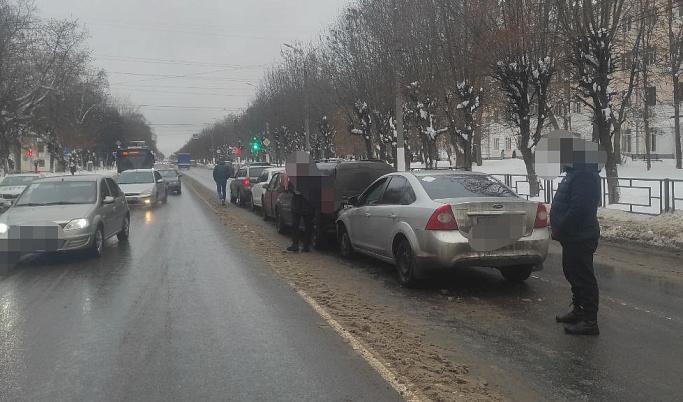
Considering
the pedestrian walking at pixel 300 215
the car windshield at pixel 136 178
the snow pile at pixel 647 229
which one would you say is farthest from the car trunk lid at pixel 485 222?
the car windshield at pixel 136 178

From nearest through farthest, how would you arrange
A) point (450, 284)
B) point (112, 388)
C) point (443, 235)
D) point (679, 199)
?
point (112, 388) < point (443, 235) < point (450, 284) < point (679, 199)

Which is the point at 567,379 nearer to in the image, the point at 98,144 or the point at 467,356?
the point at 467,356

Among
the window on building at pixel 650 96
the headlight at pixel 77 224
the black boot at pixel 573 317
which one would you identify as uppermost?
the window on building at pixel 650 96

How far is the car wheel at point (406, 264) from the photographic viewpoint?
7.49 m

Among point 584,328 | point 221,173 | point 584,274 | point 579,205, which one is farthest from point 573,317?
point 221,173

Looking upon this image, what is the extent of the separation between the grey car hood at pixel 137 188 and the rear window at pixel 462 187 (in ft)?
54.0

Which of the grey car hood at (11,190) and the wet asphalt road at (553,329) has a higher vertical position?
the grey car hood at (11,190)

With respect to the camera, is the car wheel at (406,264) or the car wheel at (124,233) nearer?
the car wheel at (406,264)

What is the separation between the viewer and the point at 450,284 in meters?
8.02

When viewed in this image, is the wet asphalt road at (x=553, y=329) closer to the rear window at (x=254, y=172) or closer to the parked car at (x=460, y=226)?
the parked car at (x=460, y=226)

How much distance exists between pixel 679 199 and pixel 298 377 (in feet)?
40.7

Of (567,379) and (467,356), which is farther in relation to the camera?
(467,356)

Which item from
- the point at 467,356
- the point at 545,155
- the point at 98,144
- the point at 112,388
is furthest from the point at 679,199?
the point at 98,144

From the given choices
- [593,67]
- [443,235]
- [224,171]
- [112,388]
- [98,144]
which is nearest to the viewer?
[112,388]
